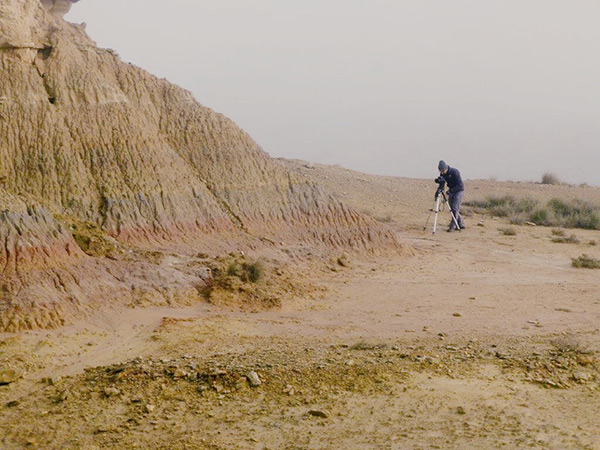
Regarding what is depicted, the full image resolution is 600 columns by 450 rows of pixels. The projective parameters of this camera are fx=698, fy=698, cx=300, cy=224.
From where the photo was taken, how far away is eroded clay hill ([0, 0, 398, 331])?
9.24 metres

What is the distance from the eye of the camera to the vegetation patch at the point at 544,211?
23203 mm

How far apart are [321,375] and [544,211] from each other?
1907 centimetres

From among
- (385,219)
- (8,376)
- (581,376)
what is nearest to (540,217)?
(385,219)

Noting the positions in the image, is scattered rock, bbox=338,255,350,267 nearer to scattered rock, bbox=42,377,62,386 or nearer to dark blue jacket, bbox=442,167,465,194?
dark blue jacket, bbox=442,167,465,194

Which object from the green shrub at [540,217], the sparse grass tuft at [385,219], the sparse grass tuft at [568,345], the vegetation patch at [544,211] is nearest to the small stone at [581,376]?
the sparse grass tuft at [568,345]

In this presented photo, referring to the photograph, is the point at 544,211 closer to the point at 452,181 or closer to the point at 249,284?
the point at 452,181

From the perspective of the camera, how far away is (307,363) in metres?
7.32

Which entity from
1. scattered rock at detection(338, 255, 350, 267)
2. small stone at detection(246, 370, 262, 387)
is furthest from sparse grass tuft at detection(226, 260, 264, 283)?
small stone at detection(246, 370, 262, 387)

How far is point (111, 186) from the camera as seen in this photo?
11703 mm

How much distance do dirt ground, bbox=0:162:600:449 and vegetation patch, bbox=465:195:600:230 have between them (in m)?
12.2

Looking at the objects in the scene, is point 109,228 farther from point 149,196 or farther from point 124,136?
point 124,136

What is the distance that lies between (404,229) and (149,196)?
9.76 meters

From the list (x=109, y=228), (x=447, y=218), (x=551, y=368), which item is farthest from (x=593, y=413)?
(x=447, y=218)

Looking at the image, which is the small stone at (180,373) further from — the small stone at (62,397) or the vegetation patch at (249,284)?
the vegetation patch at (249,284)
